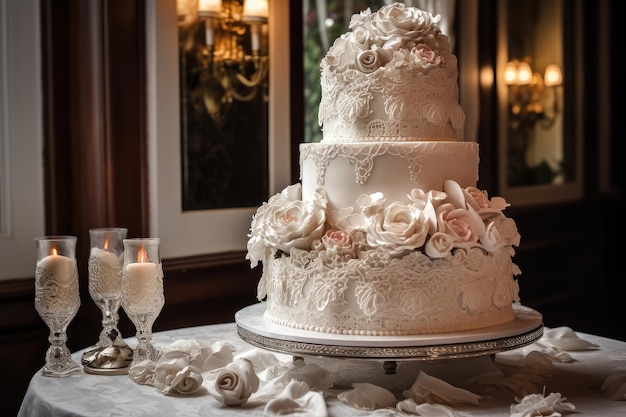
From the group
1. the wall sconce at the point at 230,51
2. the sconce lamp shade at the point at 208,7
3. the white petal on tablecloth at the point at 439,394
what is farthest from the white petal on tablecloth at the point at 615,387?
the sconce lamp shade at the point at 208,7

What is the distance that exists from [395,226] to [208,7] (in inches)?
82.9

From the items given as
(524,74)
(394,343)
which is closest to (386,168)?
(394,343)

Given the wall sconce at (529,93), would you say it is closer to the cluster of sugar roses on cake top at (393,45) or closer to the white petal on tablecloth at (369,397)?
the cluster of sugar roses on cake top at (393,45)

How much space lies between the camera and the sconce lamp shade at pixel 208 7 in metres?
4.02

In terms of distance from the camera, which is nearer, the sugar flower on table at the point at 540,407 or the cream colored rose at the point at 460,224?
the sugar flower on table at the point at 540,407

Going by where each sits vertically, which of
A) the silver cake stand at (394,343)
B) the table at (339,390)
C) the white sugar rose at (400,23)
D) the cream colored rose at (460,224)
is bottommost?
the table at (339,390)

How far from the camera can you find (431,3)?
19.1 feet

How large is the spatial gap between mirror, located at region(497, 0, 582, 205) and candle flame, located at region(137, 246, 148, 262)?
4.52 metres

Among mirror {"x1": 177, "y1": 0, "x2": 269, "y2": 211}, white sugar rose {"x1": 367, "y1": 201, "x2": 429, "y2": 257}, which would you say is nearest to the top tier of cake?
white sugar rose {"x1": 367, "y1": 201, "x2": 429, "y2": 257}

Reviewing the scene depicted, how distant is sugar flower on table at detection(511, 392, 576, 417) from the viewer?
206 cm

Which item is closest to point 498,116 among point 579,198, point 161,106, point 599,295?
point 579,198

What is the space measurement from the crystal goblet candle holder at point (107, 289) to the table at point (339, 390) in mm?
60

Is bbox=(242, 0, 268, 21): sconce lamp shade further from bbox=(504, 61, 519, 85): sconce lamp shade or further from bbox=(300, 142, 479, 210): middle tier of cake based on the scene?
bbox=(504, 61, 519, 85): sconce lamp shade

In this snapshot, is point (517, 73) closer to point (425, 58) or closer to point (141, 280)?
point (425, 58)
